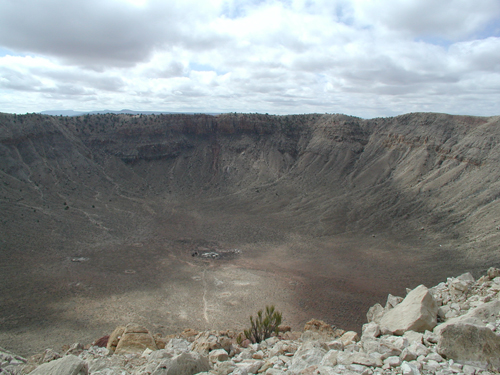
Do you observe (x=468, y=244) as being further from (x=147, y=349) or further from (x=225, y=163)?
(x=225, y=163)

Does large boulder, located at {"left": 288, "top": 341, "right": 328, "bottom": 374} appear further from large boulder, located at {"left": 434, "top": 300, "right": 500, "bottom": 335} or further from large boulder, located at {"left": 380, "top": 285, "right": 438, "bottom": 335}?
large boulder, located at {"left": 434, "top": 300, "right": 500, "bottom": 335}

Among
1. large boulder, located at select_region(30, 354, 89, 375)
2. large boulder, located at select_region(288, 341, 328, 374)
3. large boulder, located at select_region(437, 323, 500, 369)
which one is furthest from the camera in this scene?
large boulder, located at select_region(288, 341, 328, 374)

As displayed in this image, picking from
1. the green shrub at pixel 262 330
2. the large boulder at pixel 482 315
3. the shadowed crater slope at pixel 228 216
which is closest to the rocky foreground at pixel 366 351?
the large boulder at pixel 482 315

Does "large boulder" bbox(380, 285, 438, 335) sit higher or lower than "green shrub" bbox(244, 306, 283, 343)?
higher

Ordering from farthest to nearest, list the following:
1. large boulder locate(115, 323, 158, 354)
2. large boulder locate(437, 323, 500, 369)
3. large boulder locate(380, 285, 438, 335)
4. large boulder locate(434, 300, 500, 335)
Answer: large boulder locate(115, 323, 158, 354) < large boulder locate(380, 285, 438, 335) < large boulder locate(434, 300, 500, 335) < large boulder locate(437, 323, 500, 369)

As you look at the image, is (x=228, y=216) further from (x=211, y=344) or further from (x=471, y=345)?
(x=471, y=345)

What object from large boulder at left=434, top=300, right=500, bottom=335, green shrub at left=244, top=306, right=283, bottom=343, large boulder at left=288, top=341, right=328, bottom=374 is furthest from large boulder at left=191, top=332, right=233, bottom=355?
large boulder at left=434, top=300, right=500, bottom=335

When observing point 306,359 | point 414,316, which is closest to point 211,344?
point 306,359

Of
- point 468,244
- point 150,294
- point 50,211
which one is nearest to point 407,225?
point 468,244
